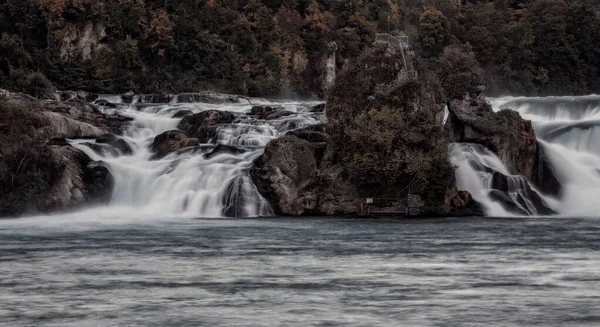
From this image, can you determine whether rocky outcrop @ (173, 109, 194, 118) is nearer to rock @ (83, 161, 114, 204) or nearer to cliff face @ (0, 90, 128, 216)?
cliff face @ (0, 90, 128, 216)

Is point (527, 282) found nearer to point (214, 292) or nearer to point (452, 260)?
point (452, 260)

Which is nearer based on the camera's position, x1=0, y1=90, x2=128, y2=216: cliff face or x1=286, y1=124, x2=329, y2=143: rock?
x1=0, y1=90, x2=128, y2=216: cliff face

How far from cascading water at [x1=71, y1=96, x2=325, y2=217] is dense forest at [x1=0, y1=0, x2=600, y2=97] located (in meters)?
11.4

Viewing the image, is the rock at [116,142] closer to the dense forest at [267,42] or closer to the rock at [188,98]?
the rock at [188,98]

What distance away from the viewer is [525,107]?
204ft

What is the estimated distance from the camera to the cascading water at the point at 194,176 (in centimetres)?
4006

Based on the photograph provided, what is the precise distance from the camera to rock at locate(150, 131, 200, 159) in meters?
44.6

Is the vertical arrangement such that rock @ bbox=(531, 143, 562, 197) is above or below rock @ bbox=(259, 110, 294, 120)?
below

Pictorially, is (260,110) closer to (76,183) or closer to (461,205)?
(76,183)

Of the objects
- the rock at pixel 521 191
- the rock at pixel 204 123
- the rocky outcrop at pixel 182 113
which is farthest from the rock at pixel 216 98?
the rock at pixel 521 191

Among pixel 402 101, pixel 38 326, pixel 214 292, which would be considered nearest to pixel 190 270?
pixel 214 292

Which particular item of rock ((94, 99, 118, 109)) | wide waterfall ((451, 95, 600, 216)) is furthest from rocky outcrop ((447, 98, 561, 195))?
rock ((94, 99, 118, 109))

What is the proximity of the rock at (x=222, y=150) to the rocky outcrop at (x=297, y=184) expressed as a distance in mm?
2341

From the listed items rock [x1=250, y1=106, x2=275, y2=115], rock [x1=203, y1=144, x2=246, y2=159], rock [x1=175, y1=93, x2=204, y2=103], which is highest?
rock [x1=175, y1=93, x2=204, y2=103]
